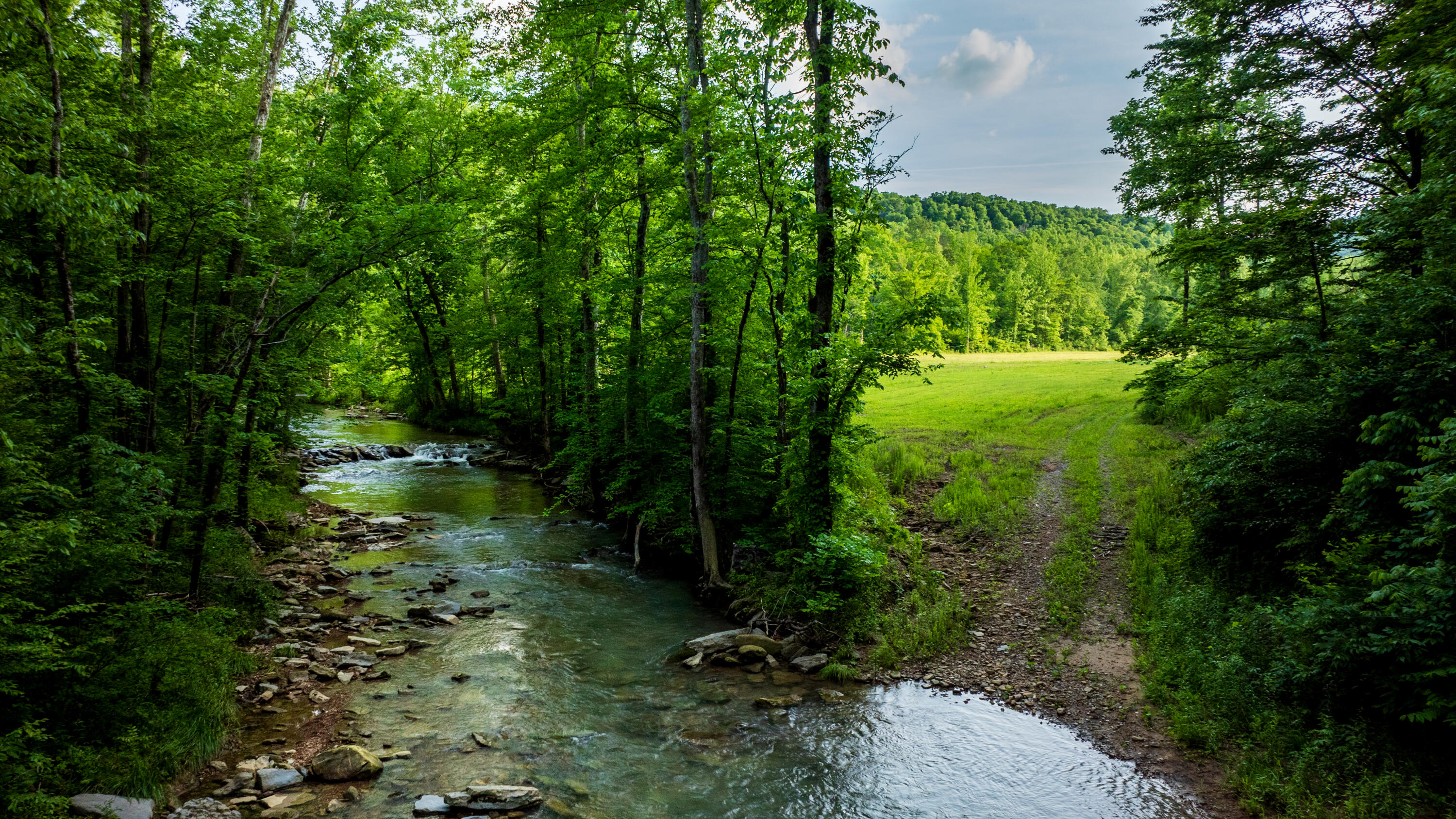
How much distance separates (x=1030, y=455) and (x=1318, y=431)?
37.8 feet

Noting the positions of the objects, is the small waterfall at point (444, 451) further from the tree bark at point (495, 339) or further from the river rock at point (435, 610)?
the river rock at point (435, 610)

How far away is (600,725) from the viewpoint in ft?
26.6

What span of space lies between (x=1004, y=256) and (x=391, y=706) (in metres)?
95.6

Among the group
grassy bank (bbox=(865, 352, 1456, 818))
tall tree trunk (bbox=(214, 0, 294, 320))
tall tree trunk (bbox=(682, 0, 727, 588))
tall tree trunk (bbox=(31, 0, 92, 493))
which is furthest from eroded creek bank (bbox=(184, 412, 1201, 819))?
tall tree trunk (bbox=(214, 0, 294, 320))

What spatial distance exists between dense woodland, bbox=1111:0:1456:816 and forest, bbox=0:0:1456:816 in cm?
6

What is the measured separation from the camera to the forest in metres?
6.45

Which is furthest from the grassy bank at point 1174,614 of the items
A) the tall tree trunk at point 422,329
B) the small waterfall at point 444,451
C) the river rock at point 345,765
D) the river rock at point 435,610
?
the tall tree trunk at point 422,329

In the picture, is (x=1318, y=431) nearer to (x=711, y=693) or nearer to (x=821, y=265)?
(x=821, y=265)

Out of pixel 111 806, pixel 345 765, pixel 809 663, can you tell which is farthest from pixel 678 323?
pixel 111 806

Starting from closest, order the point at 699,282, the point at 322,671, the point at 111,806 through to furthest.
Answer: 1. the point at 111,806
2. the point at 322,671
3. the point at 699,282

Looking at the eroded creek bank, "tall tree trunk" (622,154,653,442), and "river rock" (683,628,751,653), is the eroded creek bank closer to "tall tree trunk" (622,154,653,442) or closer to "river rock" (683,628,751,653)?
"river rock" (683,628,751,653)

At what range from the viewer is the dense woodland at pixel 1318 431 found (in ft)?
20.2

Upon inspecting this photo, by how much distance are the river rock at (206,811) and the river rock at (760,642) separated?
6445mm

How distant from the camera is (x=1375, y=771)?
6.09m
